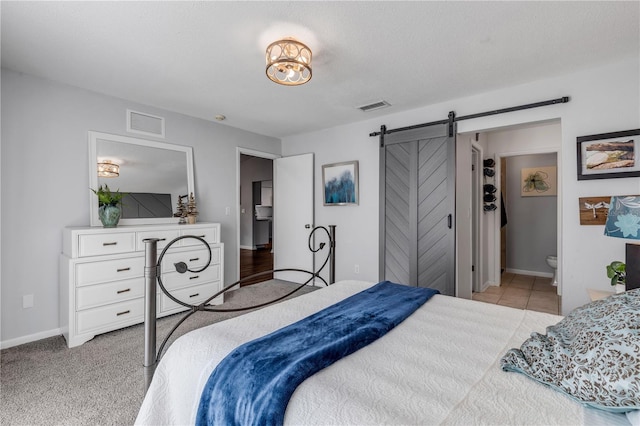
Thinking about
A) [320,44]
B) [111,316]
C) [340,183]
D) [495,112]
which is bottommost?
[111,316]

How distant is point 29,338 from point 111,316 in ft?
2.26

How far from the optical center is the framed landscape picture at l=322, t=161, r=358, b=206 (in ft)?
13.8

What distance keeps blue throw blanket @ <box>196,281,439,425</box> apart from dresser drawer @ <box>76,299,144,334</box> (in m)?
2.26

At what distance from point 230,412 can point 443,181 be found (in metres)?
3.15

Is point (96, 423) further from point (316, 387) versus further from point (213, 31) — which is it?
point (213, 31)

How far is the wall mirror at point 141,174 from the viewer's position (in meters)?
3.11

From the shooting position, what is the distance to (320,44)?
2.20 metres

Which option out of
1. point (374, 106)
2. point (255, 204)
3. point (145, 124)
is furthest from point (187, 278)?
point (255, 204)

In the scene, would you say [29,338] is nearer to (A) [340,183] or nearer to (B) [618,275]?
(A) [340,183]

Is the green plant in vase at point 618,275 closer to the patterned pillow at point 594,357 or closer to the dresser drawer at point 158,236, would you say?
the patterned pillow at point 594,357

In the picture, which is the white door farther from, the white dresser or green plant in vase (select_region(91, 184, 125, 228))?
green plant in vase (select_region(91, 184, 125, 228))

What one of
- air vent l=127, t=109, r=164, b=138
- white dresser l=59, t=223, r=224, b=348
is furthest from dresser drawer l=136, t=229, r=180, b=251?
A: air vent l=127, t=109, r=164, b=138

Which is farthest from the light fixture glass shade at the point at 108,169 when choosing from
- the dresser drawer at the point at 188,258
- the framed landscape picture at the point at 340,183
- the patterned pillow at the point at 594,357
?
the patterned pillow at the point at 594,357

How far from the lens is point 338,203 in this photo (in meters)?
4.34
